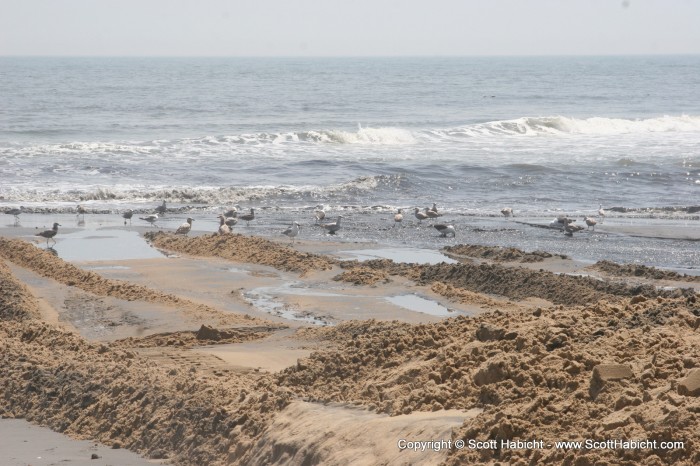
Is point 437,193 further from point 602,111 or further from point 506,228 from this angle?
point 602,111

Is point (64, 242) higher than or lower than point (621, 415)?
lower

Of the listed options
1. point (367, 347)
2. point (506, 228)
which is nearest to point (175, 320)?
point (367, 347)

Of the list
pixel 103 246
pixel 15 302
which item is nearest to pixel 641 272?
pixel 15 302

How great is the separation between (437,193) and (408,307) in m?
16.0

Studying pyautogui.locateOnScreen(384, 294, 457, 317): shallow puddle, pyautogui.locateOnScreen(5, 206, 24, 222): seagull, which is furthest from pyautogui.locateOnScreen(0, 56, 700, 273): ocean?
pyautogui.locateOnScreen(384, 294, 457, 317): shallow puddle

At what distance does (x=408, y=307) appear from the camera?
12383 mm

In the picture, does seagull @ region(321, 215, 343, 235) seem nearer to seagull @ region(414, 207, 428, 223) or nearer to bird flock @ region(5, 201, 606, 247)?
bird flock @ region(5, 201, 606, 247)

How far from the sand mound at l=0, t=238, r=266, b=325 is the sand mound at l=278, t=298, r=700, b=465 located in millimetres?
3679

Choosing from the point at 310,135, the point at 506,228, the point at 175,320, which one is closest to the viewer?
the point at 175,320

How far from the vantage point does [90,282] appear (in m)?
13.7

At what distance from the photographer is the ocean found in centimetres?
2266

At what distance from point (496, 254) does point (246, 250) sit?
408 cm

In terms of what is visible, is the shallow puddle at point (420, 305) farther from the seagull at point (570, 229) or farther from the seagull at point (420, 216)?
the seagull at point (420, 216)

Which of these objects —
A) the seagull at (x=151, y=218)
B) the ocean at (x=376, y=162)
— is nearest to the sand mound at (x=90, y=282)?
the seagull at (x=151, y=218)
